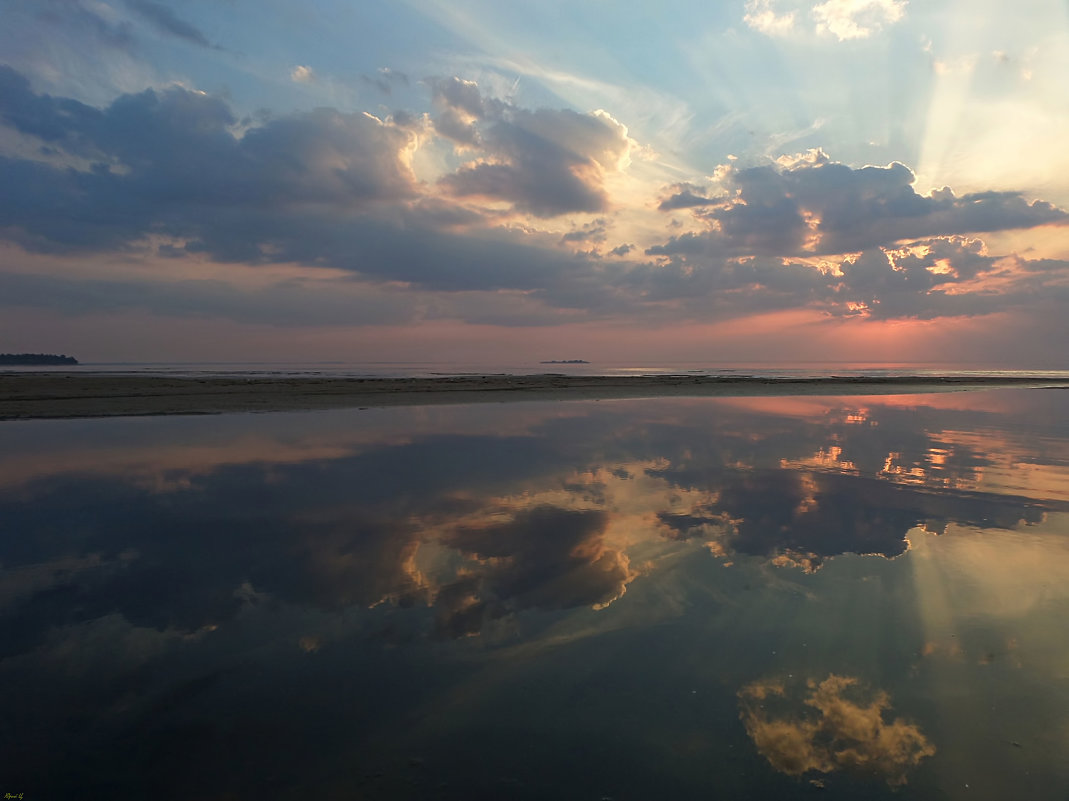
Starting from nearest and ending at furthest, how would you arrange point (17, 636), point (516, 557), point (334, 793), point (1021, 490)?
point (334, 793) → point (17, 636) → point (516, 557) → point (1021, 490)

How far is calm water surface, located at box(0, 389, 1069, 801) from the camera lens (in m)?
4.06

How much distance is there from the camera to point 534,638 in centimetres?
592

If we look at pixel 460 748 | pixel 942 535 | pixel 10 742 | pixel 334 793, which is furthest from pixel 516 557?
pixel 942 535

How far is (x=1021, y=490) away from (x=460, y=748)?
45.9 ft

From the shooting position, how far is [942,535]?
9250 millimetres

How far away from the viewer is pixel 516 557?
8383 millimetres

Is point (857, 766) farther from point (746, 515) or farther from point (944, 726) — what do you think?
point (746, 515)

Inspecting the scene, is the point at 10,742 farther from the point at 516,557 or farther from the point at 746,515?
the point at 746,515

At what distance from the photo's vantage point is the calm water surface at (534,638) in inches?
160

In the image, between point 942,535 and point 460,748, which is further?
point 942,535

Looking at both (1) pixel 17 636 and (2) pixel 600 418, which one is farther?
(2) pixel 600 418

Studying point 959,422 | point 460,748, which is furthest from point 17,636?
point 959,422

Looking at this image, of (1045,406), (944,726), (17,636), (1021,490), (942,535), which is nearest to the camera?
(944,726)

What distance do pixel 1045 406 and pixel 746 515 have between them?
38685 millimetres
